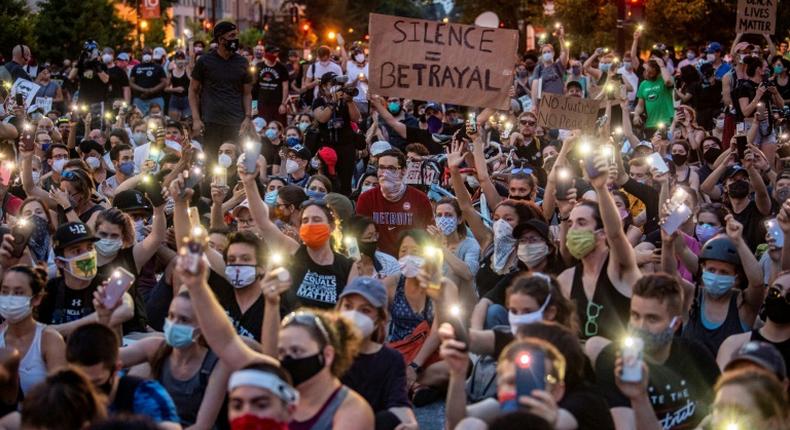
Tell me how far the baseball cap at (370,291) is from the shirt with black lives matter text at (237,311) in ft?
4.14

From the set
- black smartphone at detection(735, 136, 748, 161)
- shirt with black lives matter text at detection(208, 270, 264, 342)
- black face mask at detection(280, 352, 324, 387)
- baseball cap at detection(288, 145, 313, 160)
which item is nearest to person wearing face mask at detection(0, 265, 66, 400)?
shirt with black lives matter text at detection(208, 270, 264, 342)

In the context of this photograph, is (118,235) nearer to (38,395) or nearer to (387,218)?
(387,218)

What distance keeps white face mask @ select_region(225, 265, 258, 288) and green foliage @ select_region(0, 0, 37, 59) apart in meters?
23.0

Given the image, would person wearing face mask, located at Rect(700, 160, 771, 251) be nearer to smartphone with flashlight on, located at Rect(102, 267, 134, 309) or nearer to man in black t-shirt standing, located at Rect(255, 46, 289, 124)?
smartphone with flashlight on, located at Rect(102, 267, 134, 309)

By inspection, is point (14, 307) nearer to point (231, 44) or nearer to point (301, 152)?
point (231, 44)

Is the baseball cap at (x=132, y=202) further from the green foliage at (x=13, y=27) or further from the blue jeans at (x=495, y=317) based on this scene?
the green foliage at (x=13, y=27)

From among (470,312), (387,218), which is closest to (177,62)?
(387,218)

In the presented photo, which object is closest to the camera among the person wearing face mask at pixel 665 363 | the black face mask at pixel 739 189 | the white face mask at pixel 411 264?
the person wearing face mask at pixel 665 363

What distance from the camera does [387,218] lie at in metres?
10.6

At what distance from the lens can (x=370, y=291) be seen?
6473 millimetres

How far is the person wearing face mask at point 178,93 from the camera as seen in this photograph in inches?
920

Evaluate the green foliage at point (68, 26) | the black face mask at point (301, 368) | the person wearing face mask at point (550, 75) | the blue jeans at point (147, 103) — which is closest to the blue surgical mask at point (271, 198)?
the black face mask at point (301, 368)

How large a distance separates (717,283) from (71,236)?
12.6 ft

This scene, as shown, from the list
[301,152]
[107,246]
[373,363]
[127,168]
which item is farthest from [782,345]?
[301,152]
